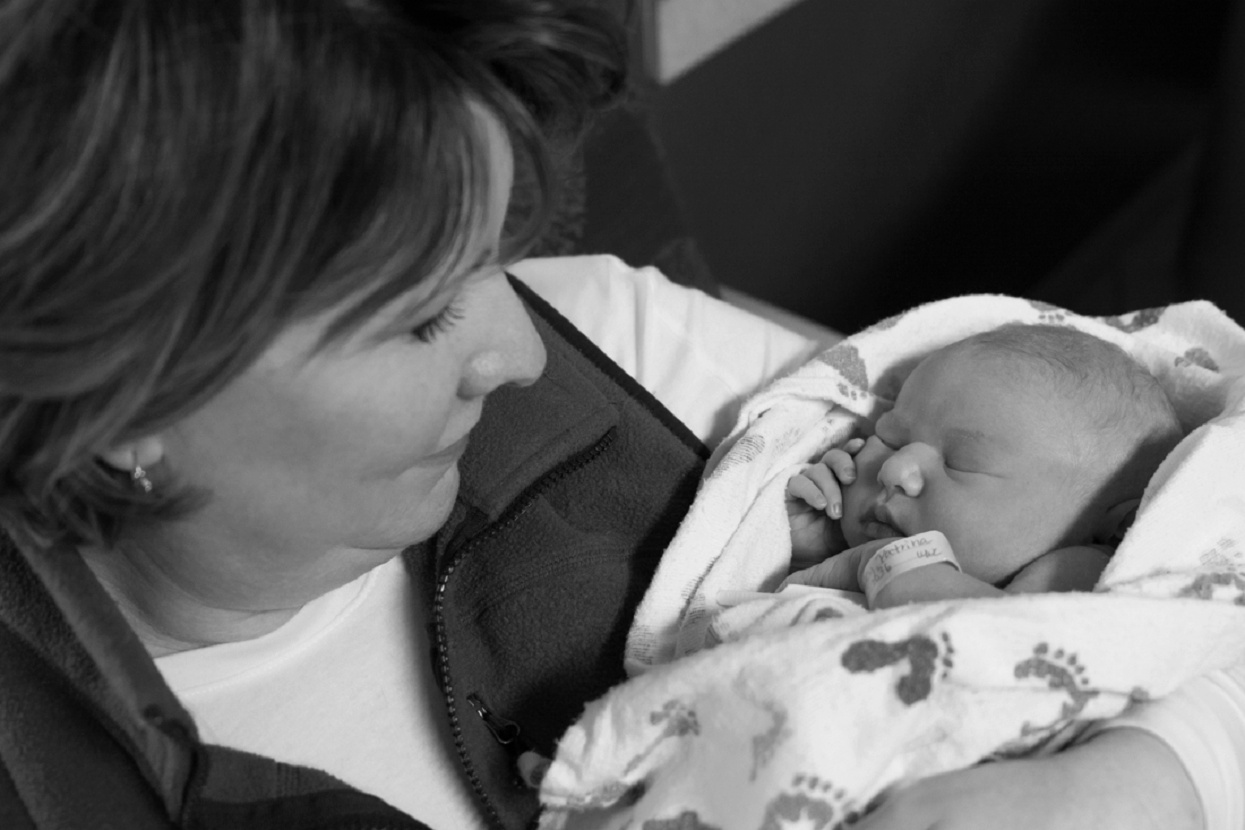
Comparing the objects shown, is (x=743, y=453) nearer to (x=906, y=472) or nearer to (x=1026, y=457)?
(x=906, y=472)

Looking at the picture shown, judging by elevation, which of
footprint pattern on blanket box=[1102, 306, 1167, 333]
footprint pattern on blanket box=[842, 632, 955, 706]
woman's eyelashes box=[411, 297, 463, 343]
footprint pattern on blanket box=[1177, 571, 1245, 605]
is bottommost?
footprint pattern on blanket box=[1177, 571, 1245, 605]

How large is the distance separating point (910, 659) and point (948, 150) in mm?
1906

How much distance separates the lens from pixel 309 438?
34.2 inches

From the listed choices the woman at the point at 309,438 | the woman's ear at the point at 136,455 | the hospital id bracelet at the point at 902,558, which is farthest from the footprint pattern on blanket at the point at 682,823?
the woman's ear at the point at 136,455

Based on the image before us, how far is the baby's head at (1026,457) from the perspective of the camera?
3.79 feet

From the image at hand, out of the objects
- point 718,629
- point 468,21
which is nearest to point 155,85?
point 468,21

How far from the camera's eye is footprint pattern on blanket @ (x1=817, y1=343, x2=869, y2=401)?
133 centimetres

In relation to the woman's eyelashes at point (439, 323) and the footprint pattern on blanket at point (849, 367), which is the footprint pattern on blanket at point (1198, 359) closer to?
the footprint pattern on blanket at point (849, 367)

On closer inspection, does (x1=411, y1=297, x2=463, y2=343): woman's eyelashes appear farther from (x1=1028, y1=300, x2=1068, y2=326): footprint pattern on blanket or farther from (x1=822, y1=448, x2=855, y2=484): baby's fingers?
(x1=1028, y1=300, x2=1068, y2=326): footprint pattern on blanket

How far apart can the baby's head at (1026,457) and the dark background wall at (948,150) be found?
742 millimetres

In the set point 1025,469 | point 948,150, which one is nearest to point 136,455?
point 1025,469

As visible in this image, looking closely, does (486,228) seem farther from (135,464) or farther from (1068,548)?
(1068,548)

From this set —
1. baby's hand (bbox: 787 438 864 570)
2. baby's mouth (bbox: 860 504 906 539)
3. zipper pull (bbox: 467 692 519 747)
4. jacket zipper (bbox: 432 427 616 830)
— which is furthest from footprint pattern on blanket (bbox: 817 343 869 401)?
zipper pull (bbox: 467 692 519 747)

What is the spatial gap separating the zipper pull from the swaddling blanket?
0.24 ft
